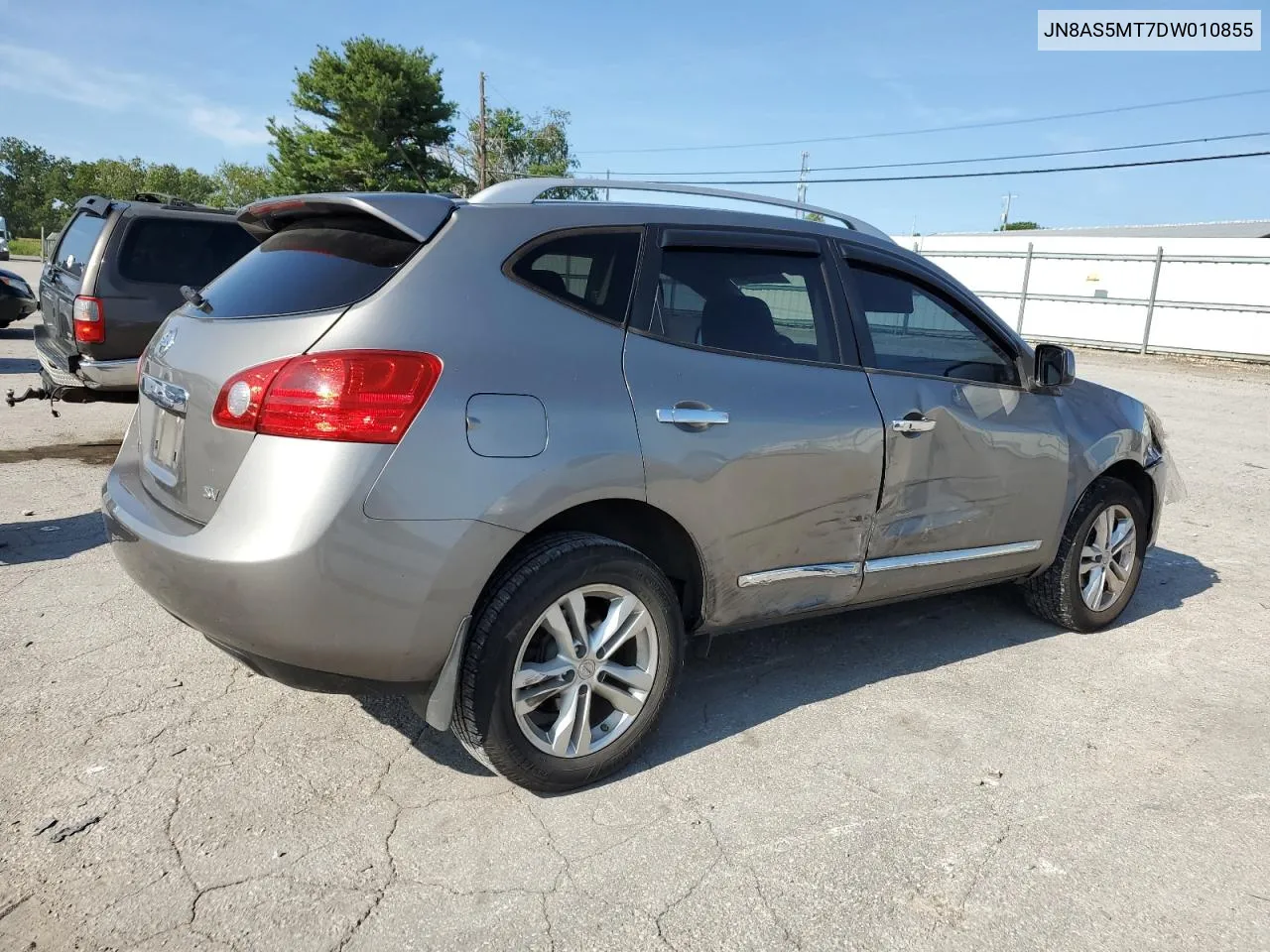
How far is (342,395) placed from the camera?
2461 mm

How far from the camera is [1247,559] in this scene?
598 centimetres

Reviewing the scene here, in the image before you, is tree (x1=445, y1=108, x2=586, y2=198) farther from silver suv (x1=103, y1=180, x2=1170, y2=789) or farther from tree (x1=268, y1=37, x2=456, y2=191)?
silver suv (x1=103, y1=180, x2=1170, y2=789)

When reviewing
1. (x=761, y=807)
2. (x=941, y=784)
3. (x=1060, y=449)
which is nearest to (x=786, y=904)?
(x=761, y=807)

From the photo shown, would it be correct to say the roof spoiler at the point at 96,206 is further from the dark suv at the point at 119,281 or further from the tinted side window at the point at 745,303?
the tinted side window at the point at 745,303

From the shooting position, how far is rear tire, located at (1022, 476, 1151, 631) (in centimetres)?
443

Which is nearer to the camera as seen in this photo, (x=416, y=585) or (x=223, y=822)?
(x=416, y=585)

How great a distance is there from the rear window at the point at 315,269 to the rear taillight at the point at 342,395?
0.23 meters

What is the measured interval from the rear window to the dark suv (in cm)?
385

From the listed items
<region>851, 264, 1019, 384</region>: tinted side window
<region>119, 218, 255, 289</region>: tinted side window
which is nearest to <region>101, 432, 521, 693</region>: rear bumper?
<region>851, 264, 1019, 384</region>: tinted side window

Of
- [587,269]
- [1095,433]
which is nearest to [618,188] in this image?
[587,269]

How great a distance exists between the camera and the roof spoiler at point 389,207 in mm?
2750

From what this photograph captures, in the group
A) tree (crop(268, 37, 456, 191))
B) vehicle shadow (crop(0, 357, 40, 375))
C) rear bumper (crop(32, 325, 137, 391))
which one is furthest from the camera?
tree (crop(268, 37, 456, 191))

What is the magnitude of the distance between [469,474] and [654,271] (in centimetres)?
102

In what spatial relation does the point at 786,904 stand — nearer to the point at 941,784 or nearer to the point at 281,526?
the point at 941,784
